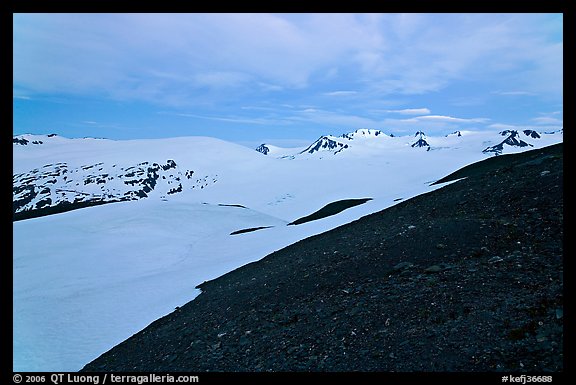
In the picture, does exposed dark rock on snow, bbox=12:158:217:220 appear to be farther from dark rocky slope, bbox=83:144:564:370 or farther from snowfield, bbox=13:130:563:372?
dark rocky slope, bbox=83:144:564:370

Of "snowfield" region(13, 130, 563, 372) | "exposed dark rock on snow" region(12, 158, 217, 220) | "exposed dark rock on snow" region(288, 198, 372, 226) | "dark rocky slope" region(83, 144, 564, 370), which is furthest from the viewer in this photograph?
"exposed dark rock on snow" region(12, 158, 217, 220)

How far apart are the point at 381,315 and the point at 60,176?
153697mm

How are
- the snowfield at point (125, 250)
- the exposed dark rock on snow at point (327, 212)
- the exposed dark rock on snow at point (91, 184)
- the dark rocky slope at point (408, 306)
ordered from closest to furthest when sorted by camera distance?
the dark rocky slope at point (408, 306) < the snowfield at point (125, 250) < the exposed dark rock on snow at point (327, 212) < the exposed dark rock on snow at point (91, 184)

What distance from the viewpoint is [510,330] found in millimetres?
6598

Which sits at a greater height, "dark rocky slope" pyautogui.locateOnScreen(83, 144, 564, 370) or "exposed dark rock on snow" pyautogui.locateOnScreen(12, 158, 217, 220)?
"exposed dark rock on snow" pyautogui.locateOnScreen(12, 158, 217, 220)

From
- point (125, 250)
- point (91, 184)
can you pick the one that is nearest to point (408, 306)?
point (125, 250)

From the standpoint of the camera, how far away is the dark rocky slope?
21.9 feet

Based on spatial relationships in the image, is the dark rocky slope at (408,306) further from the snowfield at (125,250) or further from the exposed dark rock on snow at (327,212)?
the exposed dark rock on snow at (327,212)

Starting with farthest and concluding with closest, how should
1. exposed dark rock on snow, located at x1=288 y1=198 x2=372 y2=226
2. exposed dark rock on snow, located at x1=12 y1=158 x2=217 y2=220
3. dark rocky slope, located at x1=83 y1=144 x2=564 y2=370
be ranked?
exposed dark rock on snow, located at x1=12 y1=158 x2=217 y2=220, exposed dark rock on snow, located at x1=288 y1=198 x2=372 y2=226, dark rocky slope, located at x1=83 y1=144 x2=564 y2=370

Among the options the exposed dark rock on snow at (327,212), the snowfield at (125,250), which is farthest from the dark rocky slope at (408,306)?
the exposed dark rock on snow at (327,212)

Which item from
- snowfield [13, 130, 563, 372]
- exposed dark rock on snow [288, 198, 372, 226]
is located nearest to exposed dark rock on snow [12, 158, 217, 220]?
snowfield [13, 130, 563, 372]

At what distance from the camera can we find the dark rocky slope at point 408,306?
6668mm
